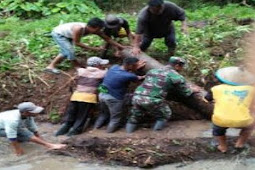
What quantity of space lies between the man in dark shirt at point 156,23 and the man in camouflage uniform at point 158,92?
0.96 metres

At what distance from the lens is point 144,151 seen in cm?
706

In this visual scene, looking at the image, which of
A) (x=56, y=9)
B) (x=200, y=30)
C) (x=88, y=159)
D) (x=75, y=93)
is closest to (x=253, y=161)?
(x=88, y=159)

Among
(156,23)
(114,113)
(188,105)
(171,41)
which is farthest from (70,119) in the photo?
(171,41)

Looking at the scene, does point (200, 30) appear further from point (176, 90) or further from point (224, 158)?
point (224, 158)

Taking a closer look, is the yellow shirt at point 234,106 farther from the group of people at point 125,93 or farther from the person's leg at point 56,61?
the person's leg at point 56,61

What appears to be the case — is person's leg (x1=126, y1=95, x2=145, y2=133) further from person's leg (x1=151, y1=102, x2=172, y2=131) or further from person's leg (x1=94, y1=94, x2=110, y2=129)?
person's leg (x1=94, y1=94, x2=110, y2=129)

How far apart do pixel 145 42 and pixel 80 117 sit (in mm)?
1981

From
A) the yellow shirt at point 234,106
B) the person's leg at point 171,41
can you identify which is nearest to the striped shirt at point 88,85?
the person's leg at point 171,41

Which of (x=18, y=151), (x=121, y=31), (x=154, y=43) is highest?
(x=121, y=31)

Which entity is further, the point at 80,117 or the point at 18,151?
the point at 80,117

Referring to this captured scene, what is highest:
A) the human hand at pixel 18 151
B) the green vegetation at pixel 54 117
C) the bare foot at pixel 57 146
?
the bare foot at pixel 57 146

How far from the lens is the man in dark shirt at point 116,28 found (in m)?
8.66

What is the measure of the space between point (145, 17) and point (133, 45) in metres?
0.54

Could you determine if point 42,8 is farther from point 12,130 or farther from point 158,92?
point 12,130
